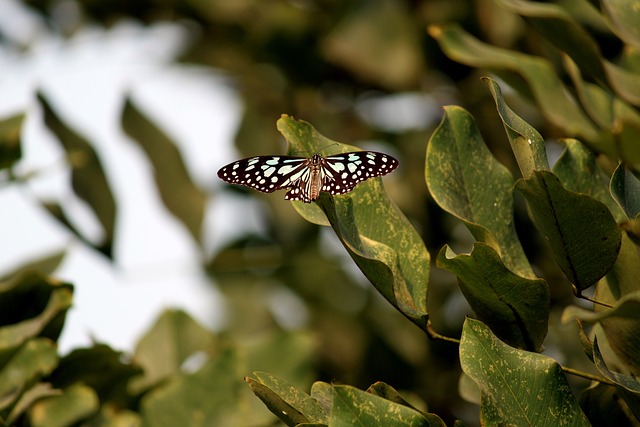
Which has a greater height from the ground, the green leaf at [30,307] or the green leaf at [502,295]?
the green leaf at [502,295]

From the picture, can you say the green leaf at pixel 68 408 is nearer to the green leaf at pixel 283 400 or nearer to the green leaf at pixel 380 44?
the green leaf at pixel 283 400

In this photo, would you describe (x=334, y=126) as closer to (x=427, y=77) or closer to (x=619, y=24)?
(x=427, y=77)

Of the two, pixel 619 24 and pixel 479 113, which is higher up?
pixel 619 24

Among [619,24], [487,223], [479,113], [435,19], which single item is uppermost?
[619,24]

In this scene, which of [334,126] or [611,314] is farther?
[334,126]

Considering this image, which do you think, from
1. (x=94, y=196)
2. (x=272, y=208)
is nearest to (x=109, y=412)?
(x=94, y=196)

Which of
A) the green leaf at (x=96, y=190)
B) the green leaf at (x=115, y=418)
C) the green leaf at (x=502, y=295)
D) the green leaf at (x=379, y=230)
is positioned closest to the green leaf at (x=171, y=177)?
the green leaf at (x=96, y=190)

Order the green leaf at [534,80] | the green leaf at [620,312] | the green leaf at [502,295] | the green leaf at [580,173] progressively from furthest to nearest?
the green leaf at [534,80], the green leaf at [580,173], the green leaf at [502,295], the green leaf at [620,312]
